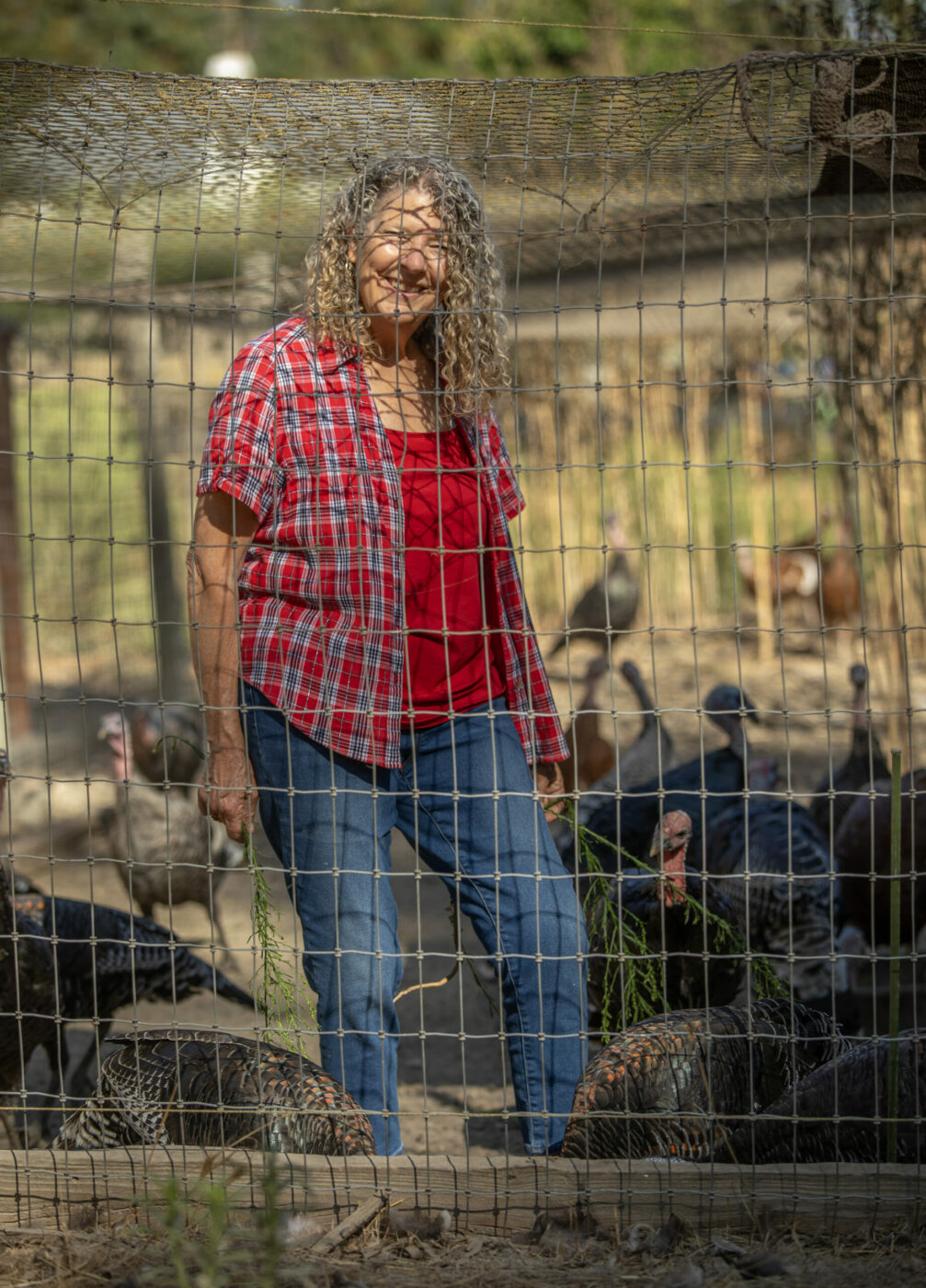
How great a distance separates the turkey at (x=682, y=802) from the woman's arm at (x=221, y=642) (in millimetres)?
1380

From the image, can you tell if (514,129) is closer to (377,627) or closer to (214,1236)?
(377,627)

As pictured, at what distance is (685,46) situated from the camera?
11.7 m

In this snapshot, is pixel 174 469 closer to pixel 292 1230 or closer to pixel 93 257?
pixel 93 257

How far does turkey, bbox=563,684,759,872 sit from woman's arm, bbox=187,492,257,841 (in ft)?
4.53

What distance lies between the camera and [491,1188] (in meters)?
2.27

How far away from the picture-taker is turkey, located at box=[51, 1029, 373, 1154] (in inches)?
91.4

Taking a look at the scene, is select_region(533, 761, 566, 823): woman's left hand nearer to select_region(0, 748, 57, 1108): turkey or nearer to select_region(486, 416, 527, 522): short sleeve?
select_region(486, 416, 527, 522): short sleeve

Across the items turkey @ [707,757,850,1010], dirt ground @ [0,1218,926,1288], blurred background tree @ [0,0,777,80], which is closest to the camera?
dirt ground @ [0,1218,926,1288]

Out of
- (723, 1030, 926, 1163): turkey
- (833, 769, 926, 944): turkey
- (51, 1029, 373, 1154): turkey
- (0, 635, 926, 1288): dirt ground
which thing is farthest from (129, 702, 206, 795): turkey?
(723, 1030, 926, 1163): turkey

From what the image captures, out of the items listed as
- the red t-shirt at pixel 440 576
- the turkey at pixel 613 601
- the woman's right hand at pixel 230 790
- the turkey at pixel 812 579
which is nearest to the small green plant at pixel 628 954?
the red t-shirt at pixel 440 576

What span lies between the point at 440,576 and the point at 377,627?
0.52ft

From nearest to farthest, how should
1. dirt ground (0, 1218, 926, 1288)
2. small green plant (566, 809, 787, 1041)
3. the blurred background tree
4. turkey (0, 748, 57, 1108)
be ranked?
1. dirt ground (0, 1218, 926, 1288)
2. small green plant (566, 809, 787, 1041)
3. turkey (0, 748, 57, 1108)
4. the blurred background tree

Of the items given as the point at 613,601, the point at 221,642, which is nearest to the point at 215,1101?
the point at 221,642

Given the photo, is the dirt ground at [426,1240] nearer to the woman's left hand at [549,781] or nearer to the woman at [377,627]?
the woman at [377,627]
